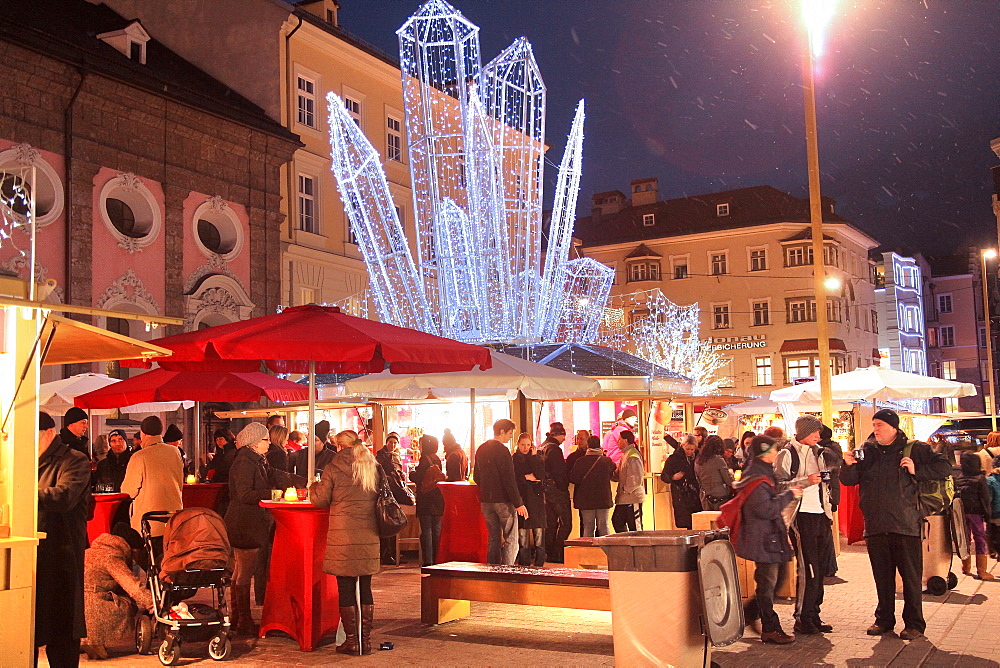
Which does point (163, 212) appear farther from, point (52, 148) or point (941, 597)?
point (941, 597)

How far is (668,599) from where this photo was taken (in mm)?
7129

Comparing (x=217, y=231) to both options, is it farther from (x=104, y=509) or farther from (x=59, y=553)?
(x=59, y=553)

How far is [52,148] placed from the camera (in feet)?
75.5

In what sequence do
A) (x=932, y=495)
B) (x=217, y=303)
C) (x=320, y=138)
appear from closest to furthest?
(x=932, y=495)
(x=217, y=303)
(x=320, y=138)

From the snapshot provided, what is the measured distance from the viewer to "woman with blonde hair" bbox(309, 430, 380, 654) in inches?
336

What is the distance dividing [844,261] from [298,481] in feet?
189

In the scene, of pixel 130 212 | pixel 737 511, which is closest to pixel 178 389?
pixel 737 511

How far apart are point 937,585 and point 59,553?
9.25 metres

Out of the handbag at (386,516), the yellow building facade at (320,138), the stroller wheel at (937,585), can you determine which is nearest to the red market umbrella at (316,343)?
the handbag at (386,516)

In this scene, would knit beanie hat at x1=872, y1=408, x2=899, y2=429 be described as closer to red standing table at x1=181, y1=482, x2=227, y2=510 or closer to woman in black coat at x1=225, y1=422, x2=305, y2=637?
woman in black coat at x1=225, y1=422, x2=305, y2=637

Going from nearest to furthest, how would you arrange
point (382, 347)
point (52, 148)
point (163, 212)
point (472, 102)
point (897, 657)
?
point (897, 657) → point (382, 347) → point (472, 102) → point (52, 148) → point (163, 212)

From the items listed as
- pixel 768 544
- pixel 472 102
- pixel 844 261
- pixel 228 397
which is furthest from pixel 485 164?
pixel 844 261

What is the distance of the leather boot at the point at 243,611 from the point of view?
31.4ft

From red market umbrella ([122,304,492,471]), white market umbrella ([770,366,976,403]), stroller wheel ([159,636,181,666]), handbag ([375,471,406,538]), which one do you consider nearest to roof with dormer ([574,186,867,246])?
white market umbrella ([770,366,976,403])
